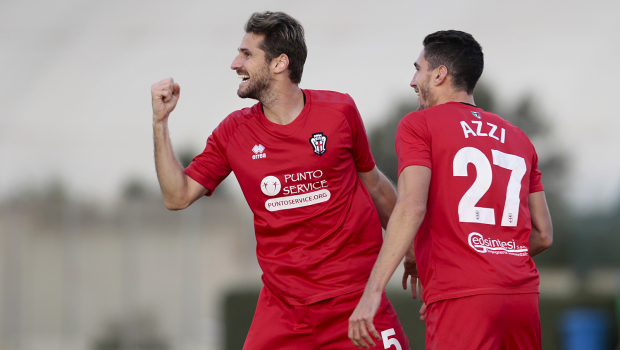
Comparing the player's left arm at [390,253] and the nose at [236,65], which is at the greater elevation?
the nose at [236,65]

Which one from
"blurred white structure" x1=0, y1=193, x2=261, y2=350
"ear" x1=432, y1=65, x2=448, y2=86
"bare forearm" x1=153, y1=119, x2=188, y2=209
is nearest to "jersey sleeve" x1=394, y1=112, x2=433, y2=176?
"ear" x1=432, y1=65, x2=448, y2=86

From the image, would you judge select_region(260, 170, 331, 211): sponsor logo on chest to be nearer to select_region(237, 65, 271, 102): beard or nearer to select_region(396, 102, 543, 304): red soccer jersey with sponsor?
select_region(237, 65, 271, 102): beard

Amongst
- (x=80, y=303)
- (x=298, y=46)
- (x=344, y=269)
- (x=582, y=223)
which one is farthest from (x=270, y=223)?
(x=80, y=303)

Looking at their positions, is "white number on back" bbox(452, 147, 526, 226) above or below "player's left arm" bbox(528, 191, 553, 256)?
above

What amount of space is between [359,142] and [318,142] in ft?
1.01

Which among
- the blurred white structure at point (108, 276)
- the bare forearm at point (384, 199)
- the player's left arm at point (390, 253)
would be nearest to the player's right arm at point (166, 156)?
the bare forearm at point (384, 199)

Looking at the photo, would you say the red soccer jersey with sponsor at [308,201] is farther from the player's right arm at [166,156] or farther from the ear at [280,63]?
the ear at [280,63]

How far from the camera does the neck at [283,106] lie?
3898mm

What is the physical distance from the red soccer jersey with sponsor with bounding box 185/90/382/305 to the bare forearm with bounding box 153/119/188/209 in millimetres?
110

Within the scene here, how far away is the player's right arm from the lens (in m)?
3.79

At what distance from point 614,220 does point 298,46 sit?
35.0ft

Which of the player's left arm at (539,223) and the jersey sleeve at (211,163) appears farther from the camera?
the jersey sleeve at (211,163)

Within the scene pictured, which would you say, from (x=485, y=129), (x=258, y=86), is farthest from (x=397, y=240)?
(x=258, y=86)

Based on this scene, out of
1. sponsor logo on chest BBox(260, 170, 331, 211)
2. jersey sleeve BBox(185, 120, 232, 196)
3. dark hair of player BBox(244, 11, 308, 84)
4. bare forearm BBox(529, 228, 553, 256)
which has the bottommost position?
bare forearm BBox(529, 228, 553, 256)
